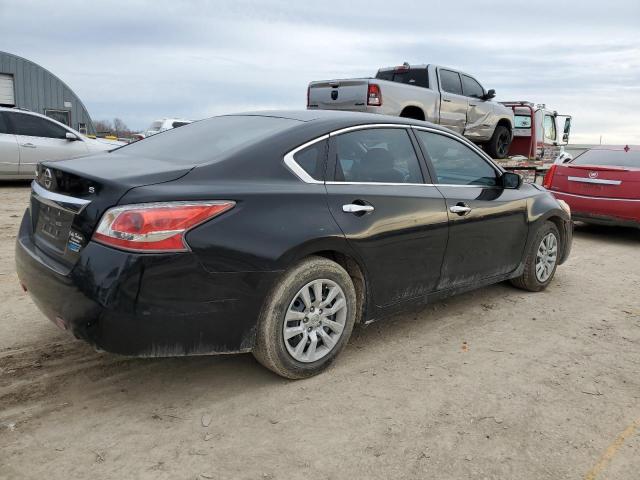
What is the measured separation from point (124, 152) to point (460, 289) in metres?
2.54

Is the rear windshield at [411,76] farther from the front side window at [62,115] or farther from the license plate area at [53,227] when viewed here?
the front side window at [62,115]

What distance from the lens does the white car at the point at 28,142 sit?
10.7 m

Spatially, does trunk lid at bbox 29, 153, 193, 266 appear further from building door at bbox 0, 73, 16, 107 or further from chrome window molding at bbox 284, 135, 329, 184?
building door at bbox 0, 73, 16, 107

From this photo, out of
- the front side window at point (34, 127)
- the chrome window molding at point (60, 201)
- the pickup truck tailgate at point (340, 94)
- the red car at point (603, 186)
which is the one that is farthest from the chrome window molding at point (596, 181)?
Answer: the front side window at point (34, 127)

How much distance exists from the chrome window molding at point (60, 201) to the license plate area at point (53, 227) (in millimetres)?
21

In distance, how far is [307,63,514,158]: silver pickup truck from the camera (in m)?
9.60

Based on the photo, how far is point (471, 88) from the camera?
1192cm

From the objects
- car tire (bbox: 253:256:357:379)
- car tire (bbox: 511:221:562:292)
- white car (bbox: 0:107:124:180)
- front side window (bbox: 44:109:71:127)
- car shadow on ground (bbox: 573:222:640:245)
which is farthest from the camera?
front side window (bbox: 44:109:71:127)

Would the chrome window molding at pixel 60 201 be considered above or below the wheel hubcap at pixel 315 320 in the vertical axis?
above

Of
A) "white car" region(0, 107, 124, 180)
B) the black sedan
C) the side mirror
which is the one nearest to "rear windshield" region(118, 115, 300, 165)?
the black sedan

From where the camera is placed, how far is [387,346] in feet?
12.5

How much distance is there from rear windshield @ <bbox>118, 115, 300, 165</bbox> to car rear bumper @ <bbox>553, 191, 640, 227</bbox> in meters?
5.97

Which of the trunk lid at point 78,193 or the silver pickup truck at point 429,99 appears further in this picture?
the silver pickup truck at point 429,99

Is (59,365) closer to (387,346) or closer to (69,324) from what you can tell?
(69,324)
